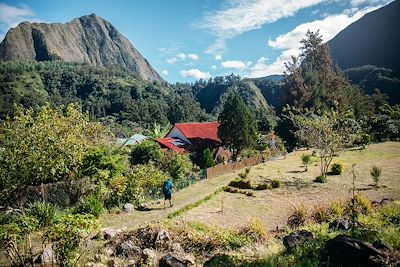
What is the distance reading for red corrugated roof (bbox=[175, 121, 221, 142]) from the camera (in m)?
50.2

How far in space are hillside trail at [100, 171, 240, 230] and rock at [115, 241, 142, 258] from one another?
3285mm

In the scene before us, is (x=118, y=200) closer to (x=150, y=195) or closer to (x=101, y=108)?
(x=150, y=195)

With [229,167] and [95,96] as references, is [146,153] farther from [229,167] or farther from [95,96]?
[95,96]

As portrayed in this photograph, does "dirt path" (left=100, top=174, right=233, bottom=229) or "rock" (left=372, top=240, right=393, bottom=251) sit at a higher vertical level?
"rock" (left=372, top=240, right=393, bottom=251)

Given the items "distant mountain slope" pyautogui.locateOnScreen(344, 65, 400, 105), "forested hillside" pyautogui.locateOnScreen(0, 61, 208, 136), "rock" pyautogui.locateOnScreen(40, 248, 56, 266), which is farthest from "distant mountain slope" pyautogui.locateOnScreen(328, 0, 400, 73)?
"rock" pyautogui.locateOnScreen(40, 248, 56, 266)

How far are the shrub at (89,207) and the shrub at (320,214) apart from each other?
10.6 m

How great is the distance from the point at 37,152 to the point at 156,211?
23.5ft

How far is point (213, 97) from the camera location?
655ft

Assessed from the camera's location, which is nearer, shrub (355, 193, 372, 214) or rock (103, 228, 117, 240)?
rock (103, 228, 117, 240)

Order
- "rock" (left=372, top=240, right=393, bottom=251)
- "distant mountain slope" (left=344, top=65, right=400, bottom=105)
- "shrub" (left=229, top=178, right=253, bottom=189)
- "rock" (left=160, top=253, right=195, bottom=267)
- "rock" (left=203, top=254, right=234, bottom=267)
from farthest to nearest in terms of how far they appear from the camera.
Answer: "distant mountain slope" (left=344, top=65, right=400, bottom=105), "shrub" (left=229, top=178, right=253, bottom=189), "rock" (left=160, top=253, right=195, bottom=267), "rock" (left=203, top=254, right=234, bottom=267), "rock" (left=372, top=240, right=393, bottom=251)

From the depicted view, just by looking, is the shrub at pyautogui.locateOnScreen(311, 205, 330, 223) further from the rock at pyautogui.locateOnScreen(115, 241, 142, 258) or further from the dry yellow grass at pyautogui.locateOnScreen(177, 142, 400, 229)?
the rock at pyautogui.locateOnScreen(115, 241, 142, 258)

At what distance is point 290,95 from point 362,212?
44.0 metres

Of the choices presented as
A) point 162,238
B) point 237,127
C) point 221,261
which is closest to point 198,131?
point 237,127

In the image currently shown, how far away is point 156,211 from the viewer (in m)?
19.2
